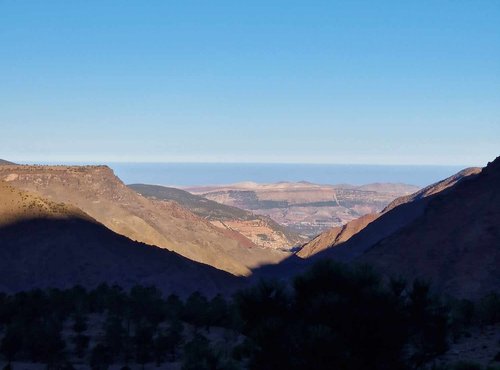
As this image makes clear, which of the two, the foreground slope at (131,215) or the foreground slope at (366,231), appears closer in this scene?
the foreground slope at (131,215)

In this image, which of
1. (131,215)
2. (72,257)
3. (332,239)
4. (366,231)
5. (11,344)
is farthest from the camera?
(332,239)

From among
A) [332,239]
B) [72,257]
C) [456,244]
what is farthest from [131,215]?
[456,244]

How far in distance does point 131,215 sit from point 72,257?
125ft

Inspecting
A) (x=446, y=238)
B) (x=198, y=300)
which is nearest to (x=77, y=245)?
(x=198, y=300)

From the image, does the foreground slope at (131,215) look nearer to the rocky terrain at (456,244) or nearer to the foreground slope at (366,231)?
the foreground slope at (366,231)

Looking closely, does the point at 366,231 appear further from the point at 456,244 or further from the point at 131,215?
the point at 456,244

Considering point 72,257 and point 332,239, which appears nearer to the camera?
point 72,257

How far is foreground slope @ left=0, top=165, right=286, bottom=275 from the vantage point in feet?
389

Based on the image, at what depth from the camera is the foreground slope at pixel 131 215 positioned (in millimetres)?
118625

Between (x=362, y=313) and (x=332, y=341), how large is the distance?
211cm

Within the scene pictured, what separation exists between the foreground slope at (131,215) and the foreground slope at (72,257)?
66.7 ft

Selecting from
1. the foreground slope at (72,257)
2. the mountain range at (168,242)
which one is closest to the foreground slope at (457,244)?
the mountain range at (168,242)

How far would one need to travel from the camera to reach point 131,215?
123m

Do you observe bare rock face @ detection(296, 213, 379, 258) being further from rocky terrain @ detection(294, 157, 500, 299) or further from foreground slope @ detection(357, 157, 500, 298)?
foreground slope @ detection(357, 157, 500, 298)
